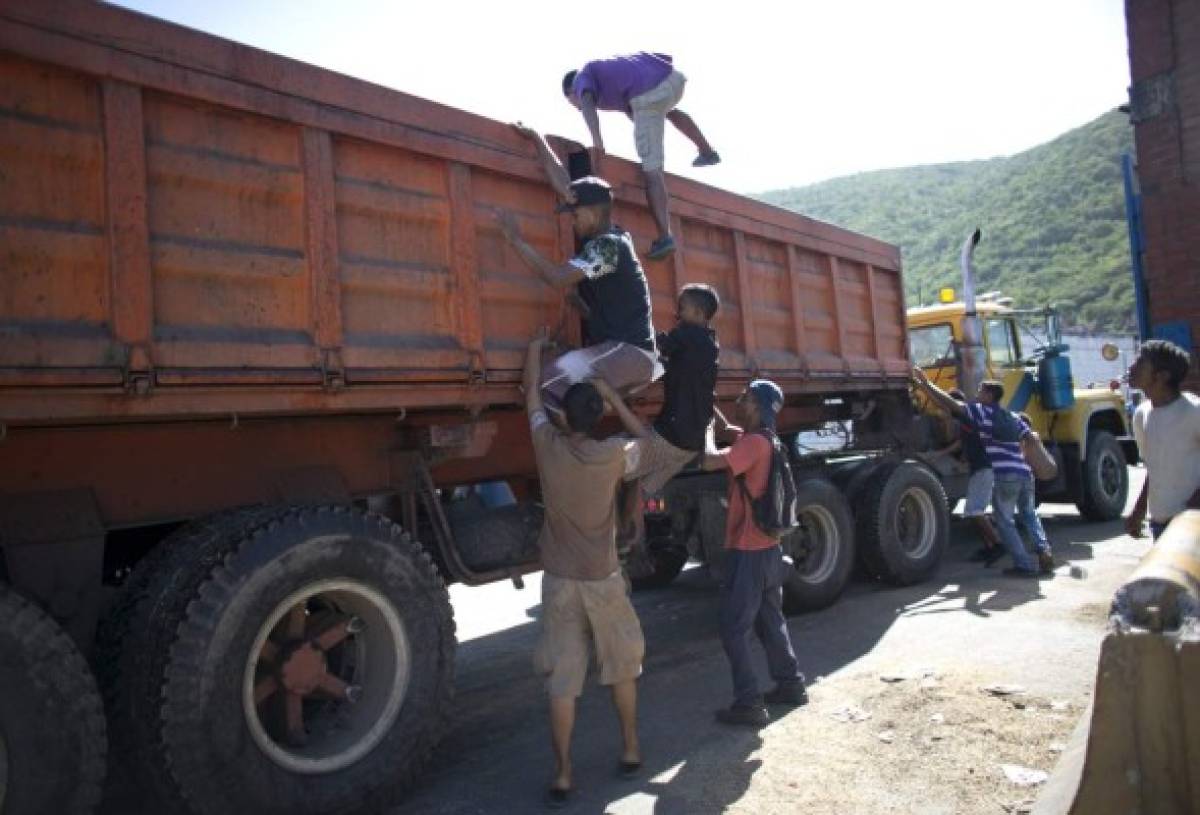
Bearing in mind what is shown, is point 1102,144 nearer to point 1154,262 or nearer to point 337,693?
point 1154,262

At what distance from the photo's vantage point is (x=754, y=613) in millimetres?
4188

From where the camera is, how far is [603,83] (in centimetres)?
470

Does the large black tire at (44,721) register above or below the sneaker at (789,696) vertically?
above

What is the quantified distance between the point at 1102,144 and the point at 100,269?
266 ft

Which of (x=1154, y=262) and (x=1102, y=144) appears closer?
(x=1154, y=262)

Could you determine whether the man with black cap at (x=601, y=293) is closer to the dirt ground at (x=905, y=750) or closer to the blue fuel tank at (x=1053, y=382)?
the dirt ground at (x=905, y=750)

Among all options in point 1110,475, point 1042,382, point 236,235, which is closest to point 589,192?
point 236,235

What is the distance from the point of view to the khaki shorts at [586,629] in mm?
3369

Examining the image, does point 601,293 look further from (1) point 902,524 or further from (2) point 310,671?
(1) point 902,524

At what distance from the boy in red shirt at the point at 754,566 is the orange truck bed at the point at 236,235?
1121 millimetres

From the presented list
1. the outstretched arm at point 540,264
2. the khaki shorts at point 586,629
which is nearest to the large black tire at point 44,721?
the khaki shorts at point 586,629

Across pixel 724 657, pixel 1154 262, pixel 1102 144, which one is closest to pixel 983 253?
pixel 1102 144

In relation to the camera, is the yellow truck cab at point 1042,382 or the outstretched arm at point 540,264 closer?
the outstretched arm at point 540,264

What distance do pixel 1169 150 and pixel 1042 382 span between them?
2940 mm
